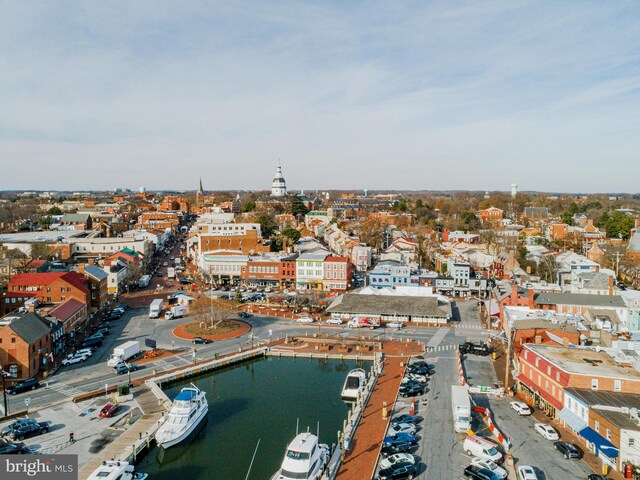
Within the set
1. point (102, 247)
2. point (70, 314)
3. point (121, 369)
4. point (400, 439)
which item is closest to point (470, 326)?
point (400, 439)

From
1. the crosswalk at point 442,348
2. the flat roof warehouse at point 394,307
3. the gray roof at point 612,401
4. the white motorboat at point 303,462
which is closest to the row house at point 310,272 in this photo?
the flat roof warehouse at point 394,307

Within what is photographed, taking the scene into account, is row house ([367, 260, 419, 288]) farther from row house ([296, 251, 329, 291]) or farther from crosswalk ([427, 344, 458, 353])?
crosswalk ([427, 344, 458, 353])

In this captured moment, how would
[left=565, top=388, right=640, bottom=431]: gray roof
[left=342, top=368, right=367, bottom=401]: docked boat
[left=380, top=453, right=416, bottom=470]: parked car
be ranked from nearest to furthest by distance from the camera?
[left=380, top=453, right=416, bottom=470]: parked car
[left=565, top=388, right=640, bottom=431]: gray roof
[left=342, top=368, right=367, bottom=401]: docked boat

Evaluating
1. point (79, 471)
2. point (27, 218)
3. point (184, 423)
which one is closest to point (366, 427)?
point (184, 423)

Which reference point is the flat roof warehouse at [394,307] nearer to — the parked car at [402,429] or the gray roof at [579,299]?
the gray roof at [579,299]

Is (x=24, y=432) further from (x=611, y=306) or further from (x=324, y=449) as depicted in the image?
(x=611, y=306)

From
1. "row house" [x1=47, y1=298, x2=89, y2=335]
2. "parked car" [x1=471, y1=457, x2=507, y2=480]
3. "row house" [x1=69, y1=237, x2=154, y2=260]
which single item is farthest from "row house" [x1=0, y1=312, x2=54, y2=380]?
"row house" [x1=69, y1=237, x2=154, y2=260]
